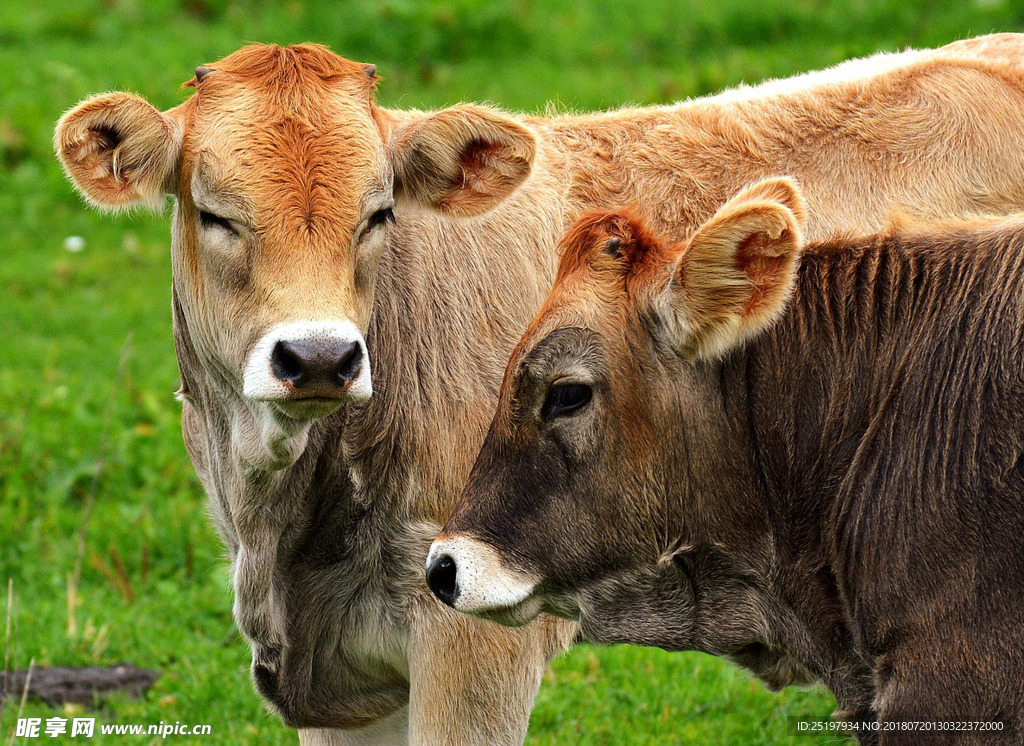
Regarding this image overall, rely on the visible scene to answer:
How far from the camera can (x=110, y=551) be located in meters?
8.02

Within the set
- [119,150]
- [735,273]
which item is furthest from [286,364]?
[735,273]

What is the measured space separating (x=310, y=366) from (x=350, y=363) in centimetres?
13

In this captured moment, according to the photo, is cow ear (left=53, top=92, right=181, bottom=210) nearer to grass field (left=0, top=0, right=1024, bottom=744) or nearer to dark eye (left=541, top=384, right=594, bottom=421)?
dark eye (left=541, top=384, right=594, bottom=421)

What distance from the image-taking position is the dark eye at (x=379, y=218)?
4.73 m

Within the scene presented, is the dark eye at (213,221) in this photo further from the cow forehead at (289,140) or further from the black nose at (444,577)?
the black nose at (444,577)

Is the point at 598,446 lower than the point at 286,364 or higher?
lower

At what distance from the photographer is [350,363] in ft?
14.0

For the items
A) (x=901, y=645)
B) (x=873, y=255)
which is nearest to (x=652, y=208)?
(x=873, y=255)

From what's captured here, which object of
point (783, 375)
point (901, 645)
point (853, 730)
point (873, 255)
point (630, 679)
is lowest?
point (630, 679)

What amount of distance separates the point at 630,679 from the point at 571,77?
7991 millimetres

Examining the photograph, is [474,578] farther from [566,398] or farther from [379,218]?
[379,218]

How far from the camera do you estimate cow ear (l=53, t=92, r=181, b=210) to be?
4.68 m

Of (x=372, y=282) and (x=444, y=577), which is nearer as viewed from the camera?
(x=444, y=577)

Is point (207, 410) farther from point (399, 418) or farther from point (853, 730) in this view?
point (853, 730)
